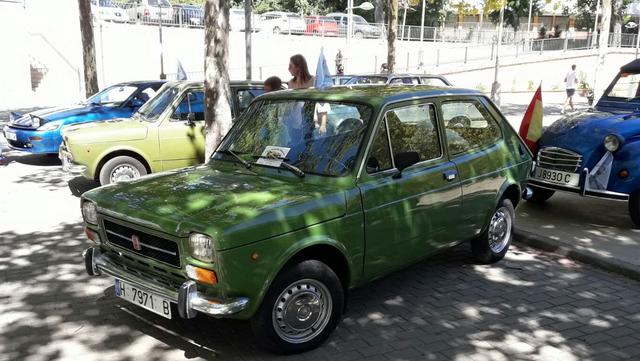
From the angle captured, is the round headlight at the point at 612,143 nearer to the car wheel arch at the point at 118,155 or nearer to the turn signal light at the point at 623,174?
the turn signal light at the point at 623,174

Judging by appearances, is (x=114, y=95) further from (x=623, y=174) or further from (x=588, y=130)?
(x=623, y=174)

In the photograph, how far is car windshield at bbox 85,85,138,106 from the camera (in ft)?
37.5

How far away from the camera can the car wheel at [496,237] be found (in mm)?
5590

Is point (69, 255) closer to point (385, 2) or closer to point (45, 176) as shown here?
point (45, 176)

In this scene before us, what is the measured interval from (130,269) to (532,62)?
37.3m

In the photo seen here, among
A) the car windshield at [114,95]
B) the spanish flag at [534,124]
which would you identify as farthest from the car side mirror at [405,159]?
the car windshield at [114,95]

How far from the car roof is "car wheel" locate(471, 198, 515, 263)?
131cm

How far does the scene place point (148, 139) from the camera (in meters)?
8.24

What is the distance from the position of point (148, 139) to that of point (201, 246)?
526cm

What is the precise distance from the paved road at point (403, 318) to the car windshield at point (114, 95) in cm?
574

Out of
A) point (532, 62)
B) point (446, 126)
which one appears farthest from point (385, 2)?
point (446, 126)

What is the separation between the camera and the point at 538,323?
4.45 meters

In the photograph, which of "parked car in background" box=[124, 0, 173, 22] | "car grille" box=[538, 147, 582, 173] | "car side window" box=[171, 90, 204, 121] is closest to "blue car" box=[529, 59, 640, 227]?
"car grille" box=[538, 147, 582, 173]

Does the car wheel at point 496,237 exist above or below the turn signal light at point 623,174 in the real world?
below
